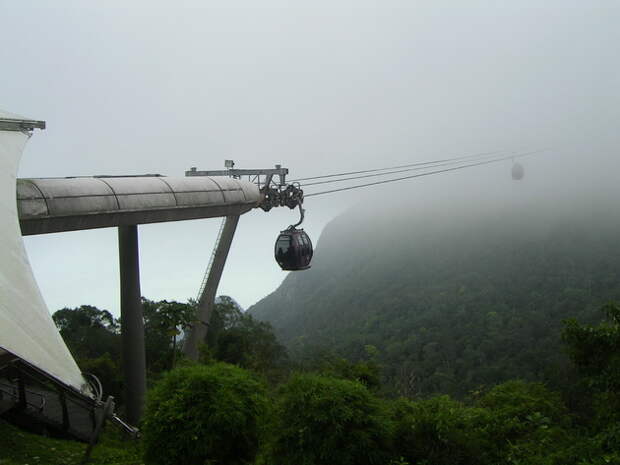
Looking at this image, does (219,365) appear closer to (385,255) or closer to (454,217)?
(385,255)

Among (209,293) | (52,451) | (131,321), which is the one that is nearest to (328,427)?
(52,451)

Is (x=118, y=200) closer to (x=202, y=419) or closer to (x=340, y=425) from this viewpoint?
(x=202, y=419)

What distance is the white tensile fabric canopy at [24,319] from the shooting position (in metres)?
5.83

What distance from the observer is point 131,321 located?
551 inches

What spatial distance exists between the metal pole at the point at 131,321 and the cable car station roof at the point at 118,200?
2.12m

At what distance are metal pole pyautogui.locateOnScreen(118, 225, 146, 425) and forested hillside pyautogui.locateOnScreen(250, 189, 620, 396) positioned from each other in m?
7.27

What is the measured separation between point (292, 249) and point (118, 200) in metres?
4.42

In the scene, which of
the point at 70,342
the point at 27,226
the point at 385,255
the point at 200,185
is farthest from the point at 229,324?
the point at 385,255

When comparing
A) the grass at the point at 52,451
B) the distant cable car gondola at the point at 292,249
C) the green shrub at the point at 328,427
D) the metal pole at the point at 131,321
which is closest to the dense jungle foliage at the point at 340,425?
the green shrub at the point at 328,427

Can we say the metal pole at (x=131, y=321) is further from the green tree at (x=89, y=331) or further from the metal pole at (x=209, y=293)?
the green tree at (x=89, y=331)

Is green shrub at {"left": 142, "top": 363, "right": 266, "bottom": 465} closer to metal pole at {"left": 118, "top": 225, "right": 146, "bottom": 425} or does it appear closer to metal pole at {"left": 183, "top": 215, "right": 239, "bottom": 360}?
metal pole at {"left": 118, "top": 225, "right": 146, "bottom": 425}

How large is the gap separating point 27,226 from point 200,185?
3992 mm

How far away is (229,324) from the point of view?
3030 cm

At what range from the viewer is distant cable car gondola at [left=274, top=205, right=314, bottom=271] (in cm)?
1395
